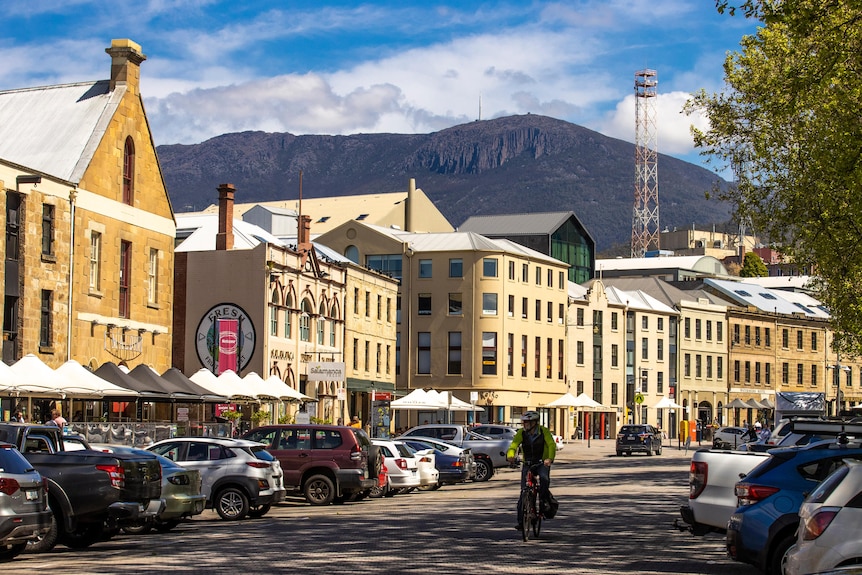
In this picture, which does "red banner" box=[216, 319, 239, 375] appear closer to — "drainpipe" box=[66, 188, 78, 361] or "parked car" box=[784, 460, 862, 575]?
"drainpipe" box=[66, 188, 78, 361]

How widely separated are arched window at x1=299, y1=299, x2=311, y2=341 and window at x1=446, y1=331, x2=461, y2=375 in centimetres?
2428

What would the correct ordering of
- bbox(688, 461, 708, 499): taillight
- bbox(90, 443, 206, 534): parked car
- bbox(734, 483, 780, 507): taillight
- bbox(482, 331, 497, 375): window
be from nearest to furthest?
bbox(734, 483, 780, 507): taillight, bbox(688, 461, 708, 499): taillight, bbox(90, 443, 206, 534): parked car, bbox(482, 331, 497, 375): window

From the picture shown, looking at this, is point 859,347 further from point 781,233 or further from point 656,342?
point 656,342

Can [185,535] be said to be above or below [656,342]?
below

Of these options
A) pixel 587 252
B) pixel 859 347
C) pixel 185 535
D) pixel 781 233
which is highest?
pixel 587 252

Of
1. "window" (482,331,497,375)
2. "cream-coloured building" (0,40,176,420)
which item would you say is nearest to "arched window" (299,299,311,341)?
"cream-coloured building" (0,40,176,420)

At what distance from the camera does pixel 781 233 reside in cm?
3750

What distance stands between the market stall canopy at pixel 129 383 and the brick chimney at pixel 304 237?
24.6 meters

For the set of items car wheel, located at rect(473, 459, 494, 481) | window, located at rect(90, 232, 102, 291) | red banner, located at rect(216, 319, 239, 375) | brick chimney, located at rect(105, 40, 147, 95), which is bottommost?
car wheel, located at rect(473, 459, 494, 481)

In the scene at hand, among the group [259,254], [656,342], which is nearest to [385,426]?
[259,254]

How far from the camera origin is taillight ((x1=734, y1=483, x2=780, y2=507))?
14992 millimetres

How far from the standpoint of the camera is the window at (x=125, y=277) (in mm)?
46906

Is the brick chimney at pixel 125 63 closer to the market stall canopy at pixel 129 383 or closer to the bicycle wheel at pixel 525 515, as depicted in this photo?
the market stall canopy at pixel 129 383

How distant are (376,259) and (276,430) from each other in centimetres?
5677
